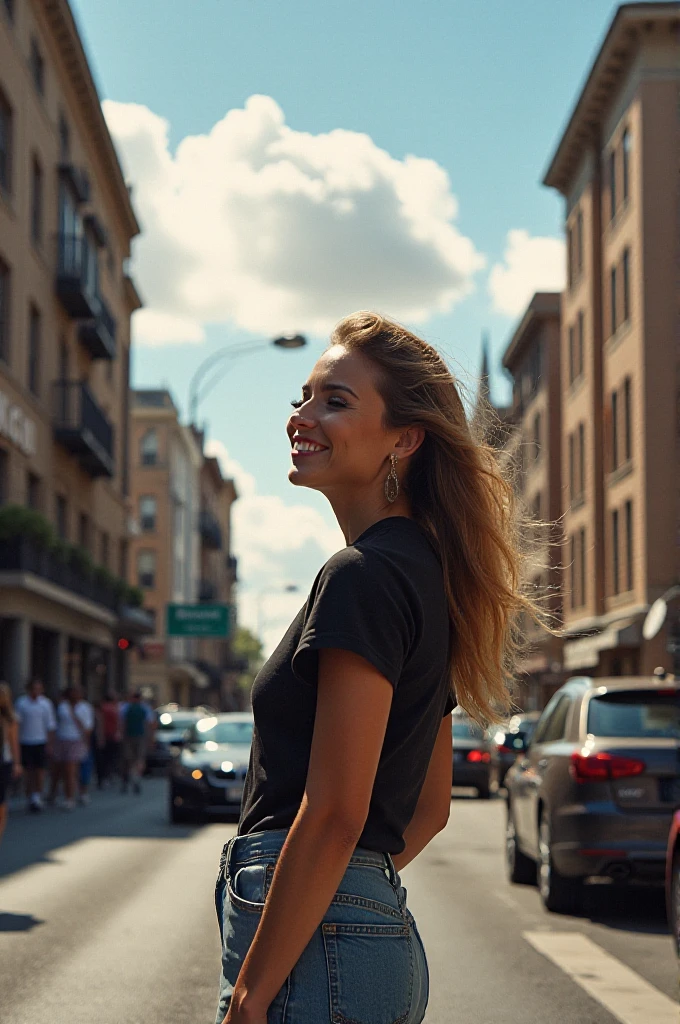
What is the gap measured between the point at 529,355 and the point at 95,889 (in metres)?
52.4

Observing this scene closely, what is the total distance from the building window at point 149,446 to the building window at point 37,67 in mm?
43354

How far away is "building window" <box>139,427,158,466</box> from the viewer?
76438 millimetres

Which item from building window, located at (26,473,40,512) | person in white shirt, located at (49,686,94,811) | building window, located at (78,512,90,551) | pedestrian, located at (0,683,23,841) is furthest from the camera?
building window, located at (78,512,90,551)

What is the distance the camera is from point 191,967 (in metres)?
7.83

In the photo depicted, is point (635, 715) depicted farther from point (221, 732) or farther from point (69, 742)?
point (69, 742)

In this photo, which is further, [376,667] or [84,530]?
[84,530]

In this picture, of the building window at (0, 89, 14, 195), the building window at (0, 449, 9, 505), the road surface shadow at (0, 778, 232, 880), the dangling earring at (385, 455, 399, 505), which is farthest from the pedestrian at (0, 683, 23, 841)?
the building window at (0, 89, 14, 195)

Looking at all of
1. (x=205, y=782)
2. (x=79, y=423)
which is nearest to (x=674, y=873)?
(x=205, y=782)

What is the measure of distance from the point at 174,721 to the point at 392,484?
35885mm

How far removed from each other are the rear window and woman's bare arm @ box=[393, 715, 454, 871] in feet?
25.1

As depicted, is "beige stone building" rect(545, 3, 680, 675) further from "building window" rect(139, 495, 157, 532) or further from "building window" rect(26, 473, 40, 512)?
"building window" rect(139, 495, 157, 532)

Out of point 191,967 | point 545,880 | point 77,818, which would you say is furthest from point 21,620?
point 191,967

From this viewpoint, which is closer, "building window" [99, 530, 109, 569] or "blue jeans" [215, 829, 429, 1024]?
"blue jeans" [215, 829, 429, 1024]

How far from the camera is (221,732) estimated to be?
1988 cm
